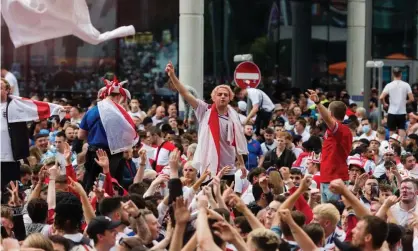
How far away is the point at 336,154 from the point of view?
15742mm

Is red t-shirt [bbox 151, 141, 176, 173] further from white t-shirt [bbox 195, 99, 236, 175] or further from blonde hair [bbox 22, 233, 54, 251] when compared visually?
blonde hair [bbox 22, 233, 54, 251]

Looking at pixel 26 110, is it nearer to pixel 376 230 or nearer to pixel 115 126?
pixel 115 126

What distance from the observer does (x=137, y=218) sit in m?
10.6

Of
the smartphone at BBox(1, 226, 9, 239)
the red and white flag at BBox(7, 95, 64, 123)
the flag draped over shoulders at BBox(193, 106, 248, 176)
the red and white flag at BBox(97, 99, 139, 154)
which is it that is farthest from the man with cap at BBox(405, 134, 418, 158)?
the smartphone at BBox(1, 226, 9, 239)

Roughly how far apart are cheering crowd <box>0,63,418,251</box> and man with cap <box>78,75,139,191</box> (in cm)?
2

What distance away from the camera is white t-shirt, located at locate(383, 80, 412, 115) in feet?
91.2

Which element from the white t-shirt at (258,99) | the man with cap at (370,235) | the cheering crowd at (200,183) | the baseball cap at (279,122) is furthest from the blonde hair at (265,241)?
the white t-shirt at (258,99)

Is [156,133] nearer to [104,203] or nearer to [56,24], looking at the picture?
[56,24]

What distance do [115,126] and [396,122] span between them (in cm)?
1297

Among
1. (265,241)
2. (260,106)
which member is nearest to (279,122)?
(260,106)

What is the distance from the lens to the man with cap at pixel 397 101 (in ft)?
91.2

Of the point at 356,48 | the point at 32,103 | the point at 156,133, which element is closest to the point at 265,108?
the point at 156,133

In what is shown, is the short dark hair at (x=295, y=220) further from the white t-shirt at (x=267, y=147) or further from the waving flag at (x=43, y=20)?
the white t-shirt at (x=267, y=147)

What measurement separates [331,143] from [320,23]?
27840 mm
